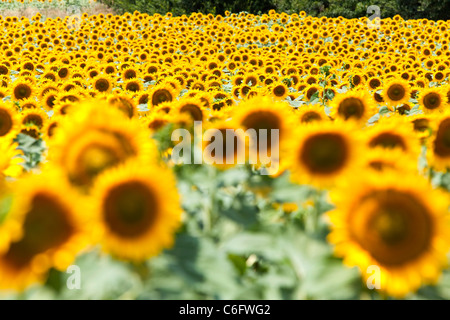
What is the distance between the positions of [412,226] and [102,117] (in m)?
1.17

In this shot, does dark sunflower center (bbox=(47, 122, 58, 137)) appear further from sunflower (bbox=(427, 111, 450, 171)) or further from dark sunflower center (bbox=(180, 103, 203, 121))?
sunflower (bbox=(427, 111, 450, 171))

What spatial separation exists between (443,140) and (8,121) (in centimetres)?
287

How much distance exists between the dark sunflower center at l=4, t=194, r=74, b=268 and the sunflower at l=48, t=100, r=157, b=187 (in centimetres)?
21

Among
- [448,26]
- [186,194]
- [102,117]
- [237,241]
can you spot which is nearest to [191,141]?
[186,194]

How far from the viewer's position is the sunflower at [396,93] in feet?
17.3

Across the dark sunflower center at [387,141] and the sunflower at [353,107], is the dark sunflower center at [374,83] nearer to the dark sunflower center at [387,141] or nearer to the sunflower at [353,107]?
the sunflower at [353,107]

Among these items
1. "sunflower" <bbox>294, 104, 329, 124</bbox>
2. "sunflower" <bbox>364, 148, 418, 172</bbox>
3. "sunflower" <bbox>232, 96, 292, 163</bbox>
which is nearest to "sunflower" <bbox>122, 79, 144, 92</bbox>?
"sunflower" <bbox>294, 104, 329, 124</bbox>

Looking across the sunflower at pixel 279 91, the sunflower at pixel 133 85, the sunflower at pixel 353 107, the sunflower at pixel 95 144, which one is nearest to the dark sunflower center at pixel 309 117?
the sunflower at pixel 353 107

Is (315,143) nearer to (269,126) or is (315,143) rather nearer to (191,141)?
(269,126)

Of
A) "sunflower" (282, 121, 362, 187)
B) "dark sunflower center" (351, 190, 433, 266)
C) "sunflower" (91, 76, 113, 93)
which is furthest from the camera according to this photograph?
"sunflower" (91, 76, 113, 93)

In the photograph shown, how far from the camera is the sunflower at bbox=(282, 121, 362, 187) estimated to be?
1.74 m

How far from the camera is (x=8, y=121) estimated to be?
3.34m

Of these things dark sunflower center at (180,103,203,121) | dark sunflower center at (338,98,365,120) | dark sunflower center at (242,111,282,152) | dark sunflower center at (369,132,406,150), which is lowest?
dark sunflower center at (369,132,406,150)

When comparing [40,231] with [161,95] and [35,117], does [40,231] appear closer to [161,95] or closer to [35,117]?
[161,95]
